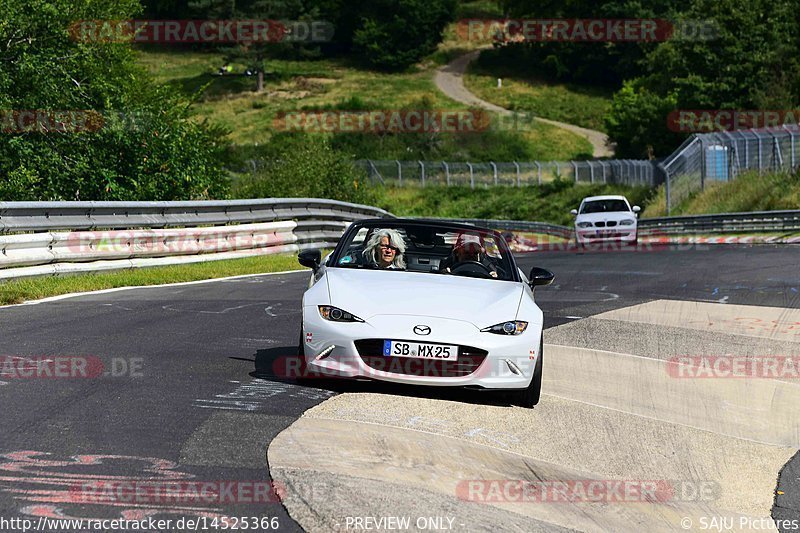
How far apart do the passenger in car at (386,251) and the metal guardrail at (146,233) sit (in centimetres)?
665

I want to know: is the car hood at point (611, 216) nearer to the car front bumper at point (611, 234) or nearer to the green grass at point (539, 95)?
the car front bumper at point (611, 234)

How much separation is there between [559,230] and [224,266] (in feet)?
91.5

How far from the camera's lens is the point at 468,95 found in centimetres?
10162

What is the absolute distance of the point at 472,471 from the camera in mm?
6266

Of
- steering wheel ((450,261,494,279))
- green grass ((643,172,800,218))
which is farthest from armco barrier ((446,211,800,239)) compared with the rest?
steering wheel ((450,261,494,279))

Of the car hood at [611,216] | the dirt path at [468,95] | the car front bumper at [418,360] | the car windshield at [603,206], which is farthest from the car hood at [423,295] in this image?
the dirt path at [468,95]

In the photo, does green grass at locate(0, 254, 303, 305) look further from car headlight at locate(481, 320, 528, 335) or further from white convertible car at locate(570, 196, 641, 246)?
white convertible car at locate(570, 196, 641, 246)

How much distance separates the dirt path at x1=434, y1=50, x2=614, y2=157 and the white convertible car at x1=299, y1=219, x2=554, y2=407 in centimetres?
7554

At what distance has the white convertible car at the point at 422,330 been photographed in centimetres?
795

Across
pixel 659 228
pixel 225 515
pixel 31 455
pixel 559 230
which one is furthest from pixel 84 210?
pixel 559 230

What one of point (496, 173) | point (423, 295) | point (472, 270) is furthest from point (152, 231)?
point (496, 173)

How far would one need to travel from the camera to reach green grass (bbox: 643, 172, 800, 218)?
37.3m

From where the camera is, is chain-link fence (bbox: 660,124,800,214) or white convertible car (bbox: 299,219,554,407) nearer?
white convertible car (bbox: 299,219,554,407)

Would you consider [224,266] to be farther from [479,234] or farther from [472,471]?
[472,471]
